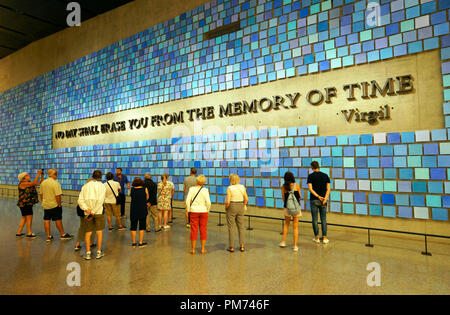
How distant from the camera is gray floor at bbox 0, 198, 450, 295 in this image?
343 cm

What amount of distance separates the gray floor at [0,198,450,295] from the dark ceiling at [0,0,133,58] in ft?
32.4

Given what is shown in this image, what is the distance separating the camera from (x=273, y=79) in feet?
24.8

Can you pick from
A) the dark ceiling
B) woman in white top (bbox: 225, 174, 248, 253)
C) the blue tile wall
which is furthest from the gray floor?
the dark ceiling

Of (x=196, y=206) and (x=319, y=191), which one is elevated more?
(x=319, y=191)

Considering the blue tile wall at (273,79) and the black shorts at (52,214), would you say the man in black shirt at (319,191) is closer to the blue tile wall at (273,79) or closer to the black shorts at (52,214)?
the blue tile wall at (273,79)

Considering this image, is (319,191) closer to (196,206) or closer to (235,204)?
(235,204)

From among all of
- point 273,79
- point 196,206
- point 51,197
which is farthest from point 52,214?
point 273,79

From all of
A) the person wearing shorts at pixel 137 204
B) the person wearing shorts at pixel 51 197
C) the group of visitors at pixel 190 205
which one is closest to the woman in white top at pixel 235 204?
the group of visitors at pixel 190 205

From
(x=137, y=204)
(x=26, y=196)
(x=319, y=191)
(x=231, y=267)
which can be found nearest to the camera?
(x=231, y=267)

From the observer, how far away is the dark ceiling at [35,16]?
37.3 feet

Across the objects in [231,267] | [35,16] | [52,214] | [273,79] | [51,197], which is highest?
[35,16]

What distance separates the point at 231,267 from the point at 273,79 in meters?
5.26
